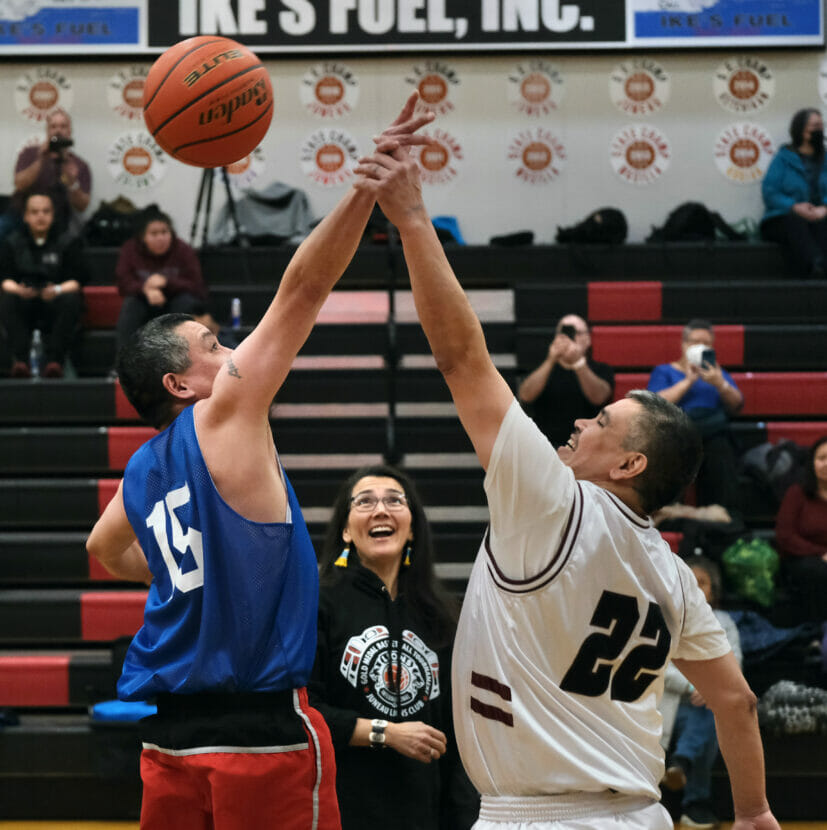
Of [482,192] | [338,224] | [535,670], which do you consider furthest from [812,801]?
[482,192]

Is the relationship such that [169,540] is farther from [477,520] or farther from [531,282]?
[531,282]

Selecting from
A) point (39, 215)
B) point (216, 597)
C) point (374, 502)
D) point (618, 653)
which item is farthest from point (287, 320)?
point (39, 215)

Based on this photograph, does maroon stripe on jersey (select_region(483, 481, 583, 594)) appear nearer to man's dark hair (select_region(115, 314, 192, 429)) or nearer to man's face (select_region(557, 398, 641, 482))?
man's face (select_region(557, 398, 641, 482))

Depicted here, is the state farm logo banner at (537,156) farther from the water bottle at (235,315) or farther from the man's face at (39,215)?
the man's face at (39,215)

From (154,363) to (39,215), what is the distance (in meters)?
6.06

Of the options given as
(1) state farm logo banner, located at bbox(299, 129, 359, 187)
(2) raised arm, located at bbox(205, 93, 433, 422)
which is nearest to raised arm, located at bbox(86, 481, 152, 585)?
(2) raised arm, located at bbox(205, 93, 433, 422)

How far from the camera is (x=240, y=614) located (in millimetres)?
2684

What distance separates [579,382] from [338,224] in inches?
184

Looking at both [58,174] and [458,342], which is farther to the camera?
[58,174]

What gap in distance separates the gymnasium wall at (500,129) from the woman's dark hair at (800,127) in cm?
71

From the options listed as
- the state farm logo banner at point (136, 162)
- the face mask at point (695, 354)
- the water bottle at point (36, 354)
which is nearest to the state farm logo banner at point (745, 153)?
the face mask at point (695, 354)

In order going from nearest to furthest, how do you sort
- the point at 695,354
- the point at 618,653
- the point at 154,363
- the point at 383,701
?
1. the point at 618,653
2. the point at 154,363
3. the point at 383,701
4. the point at 695,354

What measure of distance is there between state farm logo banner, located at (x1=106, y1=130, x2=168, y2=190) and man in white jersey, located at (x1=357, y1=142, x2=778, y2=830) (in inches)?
316

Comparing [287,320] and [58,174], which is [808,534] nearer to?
[287,320]
